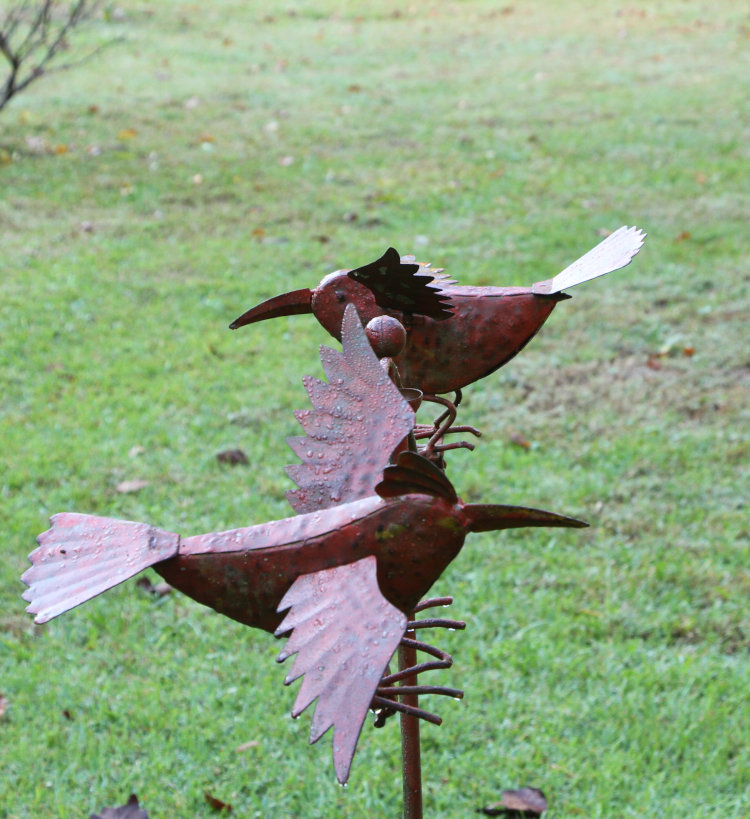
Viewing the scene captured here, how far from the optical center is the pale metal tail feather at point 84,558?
100cm

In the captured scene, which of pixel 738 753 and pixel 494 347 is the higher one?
pixel 494 347

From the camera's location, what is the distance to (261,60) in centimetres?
959

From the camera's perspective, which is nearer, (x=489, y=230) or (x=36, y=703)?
(x=36, y=703)

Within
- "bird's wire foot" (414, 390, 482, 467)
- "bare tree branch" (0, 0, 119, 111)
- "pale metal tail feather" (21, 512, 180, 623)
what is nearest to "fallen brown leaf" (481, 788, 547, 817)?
"bird's wire foot" (414, 390, 482, 467)

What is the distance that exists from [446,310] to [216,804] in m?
1.44

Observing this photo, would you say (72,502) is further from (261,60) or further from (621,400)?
(261,60)

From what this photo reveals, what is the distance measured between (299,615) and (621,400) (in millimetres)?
3095

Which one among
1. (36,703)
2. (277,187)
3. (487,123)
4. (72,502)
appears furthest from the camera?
(487,123)

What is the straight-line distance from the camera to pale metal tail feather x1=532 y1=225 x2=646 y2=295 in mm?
1283

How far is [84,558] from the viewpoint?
1055 mm

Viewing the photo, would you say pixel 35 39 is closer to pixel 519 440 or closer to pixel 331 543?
pixel 519 440

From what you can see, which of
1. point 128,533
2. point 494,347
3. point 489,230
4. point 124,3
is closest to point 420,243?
point 489,230

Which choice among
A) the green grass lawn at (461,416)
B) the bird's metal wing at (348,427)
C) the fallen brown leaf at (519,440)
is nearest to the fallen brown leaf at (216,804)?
the green grass lawn at (461,416)

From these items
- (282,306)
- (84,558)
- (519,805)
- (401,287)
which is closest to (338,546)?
(84,558)
